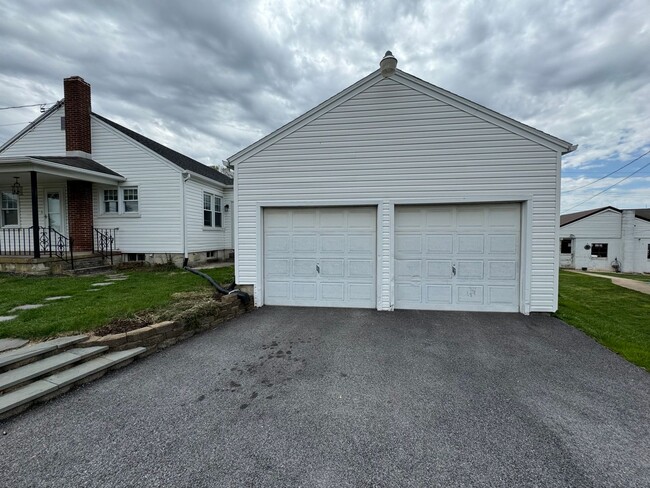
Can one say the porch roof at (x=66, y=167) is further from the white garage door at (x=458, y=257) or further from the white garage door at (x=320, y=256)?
the white garage door at (x=458, y=257)

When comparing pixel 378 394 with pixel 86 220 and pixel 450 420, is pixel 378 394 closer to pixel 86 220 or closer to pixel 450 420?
pixel 450 420

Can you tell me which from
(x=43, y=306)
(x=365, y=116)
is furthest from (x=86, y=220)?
(x=365, y=116)

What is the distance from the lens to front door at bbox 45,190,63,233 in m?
10.9

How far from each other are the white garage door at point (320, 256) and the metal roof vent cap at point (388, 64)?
9.95 ft

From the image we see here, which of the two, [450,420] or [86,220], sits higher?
[86,220]

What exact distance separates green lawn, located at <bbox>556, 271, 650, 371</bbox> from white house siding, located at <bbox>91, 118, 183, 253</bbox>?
12.3m

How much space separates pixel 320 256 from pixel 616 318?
6.88 m

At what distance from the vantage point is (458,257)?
20.4ft

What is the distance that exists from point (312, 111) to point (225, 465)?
Result: 649 cm

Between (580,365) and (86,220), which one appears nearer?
(580,365)

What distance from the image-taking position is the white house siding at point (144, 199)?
11.0 m

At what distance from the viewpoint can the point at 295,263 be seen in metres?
6.75

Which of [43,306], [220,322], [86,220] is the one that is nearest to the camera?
[43,306]

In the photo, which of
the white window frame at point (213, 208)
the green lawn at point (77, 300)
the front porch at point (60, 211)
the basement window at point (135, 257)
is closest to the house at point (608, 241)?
the white window frame at point (213, 208)
